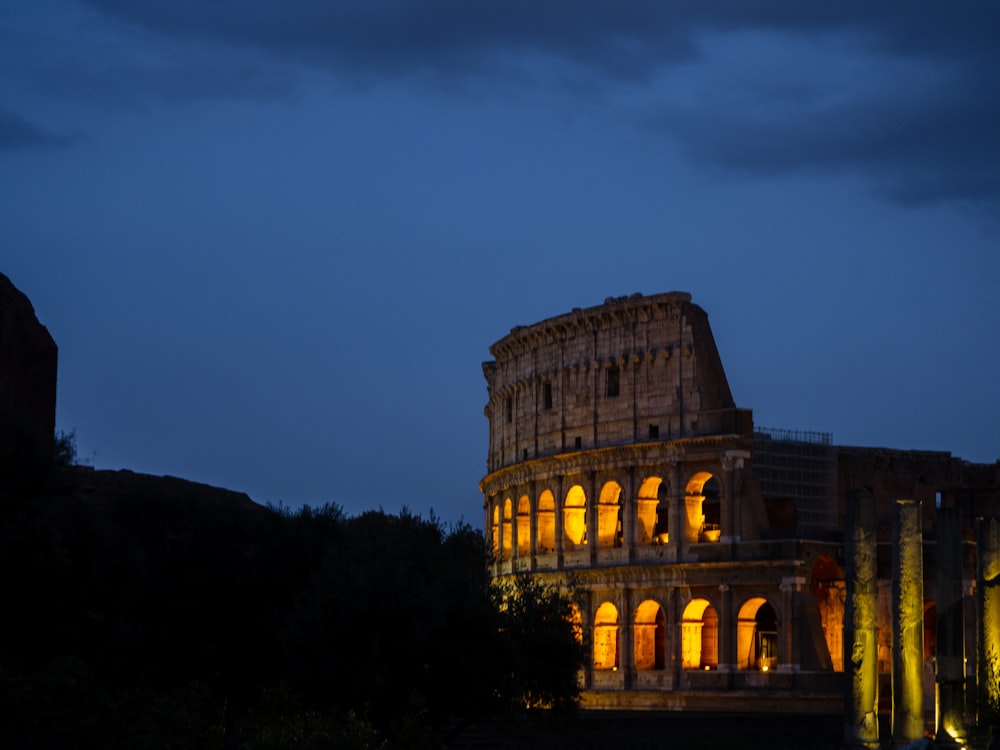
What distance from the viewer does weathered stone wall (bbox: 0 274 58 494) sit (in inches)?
898

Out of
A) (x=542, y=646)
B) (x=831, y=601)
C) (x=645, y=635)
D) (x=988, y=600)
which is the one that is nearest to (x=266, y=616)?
(x=542, y=646)

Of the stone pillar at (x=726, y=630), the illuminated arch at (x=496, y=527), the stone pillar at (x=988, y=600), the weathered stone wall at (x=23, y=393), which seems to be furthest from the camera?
the illuminated arch at (x=496, y=527)

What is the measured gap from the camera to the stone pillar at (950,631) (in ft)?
101

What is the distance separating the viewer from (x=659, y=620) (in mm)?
51531

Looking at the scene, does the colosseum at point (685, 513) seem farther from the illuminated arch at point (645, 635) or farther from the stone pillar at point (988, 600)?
the stone pillar at point (988, 600)

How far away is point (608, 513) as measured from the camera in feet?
163

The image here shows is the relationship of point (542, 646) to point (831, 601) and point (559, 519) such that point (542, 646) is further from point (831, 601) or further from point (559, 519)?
point (559, 519)

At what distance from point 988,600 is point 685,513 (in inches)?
576

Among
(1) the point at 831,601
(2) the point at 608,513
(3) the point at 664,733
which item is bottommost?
(3) the point at 664,733

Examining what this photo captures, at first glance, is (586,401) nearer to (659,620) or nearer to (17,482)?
(659,620)

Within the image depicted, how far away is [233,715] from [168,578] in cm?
267

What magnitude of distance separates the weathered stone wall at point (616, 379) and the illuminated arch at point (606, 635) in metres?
5.20

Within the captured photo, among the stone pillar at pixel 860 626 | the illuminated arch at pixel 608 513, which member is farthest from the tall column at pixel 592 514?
the stone pillar at pixel 860 626

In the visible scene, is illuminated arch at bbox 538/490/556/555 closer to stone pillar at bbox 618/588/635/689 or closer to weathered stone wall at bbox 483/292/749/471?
weathered stone wall at bbox 483/292/749/471
